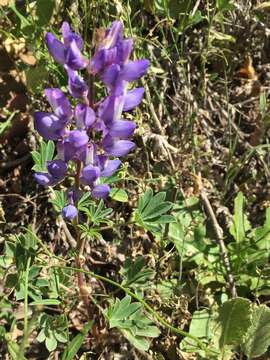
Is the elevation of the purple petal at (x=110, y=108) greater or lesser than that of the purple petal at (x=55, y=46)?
lesser

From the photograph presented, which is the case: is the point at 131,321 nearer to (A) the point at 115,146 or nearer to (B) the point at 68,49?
(A) the point at 115,146

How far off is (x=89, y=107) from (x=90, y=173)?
0.83ft

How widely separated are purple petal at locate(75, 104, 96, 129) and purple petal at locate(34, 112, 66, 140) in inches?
2.9

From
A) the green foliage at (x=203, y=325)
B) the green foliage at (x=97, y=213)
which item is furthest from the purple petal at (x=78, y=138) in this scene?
the green foliage at (x=203, y=325)

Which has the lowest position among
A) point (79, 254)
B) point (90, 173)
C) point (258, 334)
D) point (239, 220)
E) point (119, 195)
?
point (258, 334)

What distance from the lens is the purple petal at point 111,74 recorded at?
200 cm

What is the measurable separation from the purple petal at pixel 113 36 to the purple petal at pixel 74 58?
0.10 m

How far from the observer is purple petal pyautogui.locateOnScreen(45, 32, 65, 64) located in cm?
203

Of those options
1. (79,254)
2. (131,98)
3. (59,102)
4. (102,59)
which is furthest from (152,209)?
(102,59)

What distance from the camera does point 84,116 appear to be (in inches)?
81.4

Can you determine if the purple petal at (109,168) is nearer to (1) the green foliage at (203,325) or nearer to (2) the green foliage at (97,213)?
(2) the green foliage at (97,213)

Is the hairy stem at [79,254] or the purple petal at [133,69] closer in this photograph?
the purple petal at [133,69]

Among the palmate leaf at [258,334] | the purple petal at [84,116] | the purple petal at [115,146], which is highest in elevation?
the purple petal at [84,116]

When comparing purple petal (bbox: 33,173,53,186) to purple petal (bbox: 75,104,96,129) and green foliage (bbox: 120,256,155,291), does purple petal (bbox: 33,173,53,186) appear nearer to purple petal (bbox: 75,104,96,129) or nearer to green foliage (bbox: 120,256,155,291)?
purple petal (bbox: 75,104,96,129)
